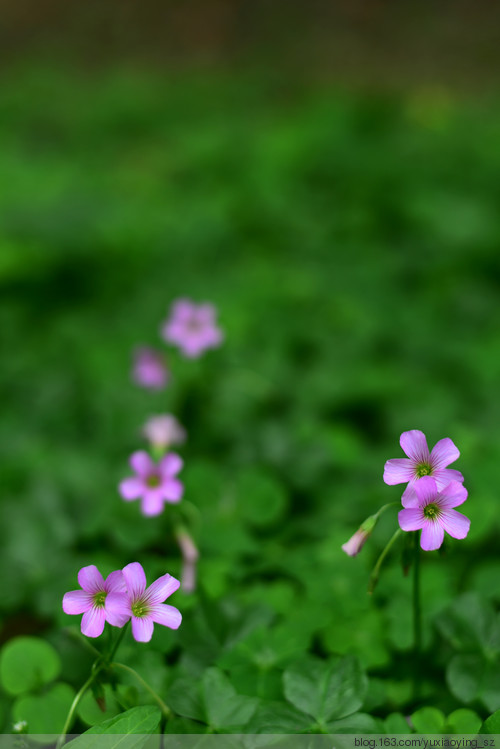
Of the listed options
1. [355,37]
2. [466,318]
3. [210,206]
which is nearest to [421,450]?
[466,318]

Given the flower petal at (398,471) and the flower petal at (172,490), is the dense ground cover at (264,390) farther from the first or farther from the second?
the flower petal at (398,471)

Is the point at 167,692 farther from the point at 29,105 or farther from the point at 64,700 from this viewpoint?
the point at 29,105

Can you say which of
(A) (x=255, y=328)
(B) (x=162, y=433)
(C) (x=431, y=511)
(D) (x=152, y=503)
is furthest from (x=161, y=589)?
(A) (x=255, y=328)

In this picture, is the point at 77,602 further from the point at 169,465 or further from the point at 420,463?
the point at 420,463

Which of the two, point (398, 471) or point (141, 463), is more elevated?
point (398, 471)

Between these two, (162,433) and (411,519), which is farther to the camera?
(162,433)

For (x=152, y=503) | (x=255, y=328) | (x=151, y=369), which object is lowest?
(x=255, y=328)
